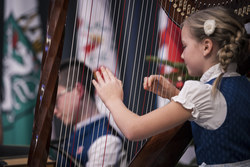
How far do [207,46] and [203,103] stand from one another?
0.62 feet

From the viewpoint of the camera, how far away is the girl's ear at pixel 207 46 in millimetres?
1042

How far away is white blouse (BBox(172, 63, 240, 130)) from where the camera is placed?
0.97 m

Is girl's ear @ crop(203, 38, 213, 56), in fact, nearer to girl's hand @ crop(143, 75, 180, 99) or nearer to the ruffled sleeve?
the ruffled sleeve

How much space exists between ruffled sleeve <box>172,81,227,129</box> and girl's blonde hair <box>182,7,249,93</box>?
0.11 ft

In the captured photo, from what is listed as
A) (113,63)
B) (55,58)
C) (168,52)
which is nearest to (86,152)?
(113,63)

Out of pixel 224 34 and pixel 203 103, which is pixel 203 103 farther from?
pixel 224 34

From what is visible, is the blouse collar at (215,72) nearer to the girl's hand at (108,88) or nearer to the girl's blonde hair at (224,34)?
the girl's blonde hair at (224,34)

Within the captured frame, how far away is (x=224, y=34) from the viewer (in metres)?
1.03

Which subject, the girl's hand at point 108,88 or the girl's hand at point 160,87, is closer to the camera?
the girl's hand at point 108,88

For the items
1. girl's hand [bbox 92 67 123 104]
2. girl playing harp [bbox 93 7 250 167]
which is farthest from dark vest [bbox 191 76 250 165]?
girl's hand [bbox 92 67 123 104]

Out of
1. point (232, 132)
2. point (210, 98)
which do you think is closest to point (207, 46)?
point (210, 98)

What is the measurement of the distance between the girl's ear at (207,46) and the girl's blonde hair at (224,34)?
12 millimetres

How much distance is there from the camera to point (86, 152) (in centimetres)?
192

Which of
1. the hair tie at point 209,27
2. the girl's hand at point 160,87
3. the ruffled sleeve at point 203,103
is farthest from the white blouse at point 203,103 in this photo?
the girl's hand at point 160,87
